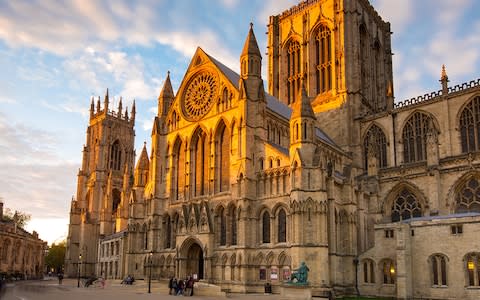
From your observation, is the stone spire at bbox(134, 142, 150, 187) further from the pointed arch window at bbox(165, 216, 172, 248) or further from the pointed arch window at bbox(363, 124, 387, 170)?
the pointed arch window at bbox(363, 124, 387, 170)

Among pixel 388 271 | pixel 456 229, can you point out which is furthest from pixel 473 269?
pixel 388 271

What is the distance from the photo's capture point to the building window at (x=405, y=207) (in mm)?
48675

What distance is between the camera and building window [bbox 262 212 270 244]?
42906mm

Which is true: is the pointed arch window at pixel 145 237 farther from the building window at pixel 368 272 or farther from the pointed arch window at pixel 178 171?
the building window at pixel 368 272

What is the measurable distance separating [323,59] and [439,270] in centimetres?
3895

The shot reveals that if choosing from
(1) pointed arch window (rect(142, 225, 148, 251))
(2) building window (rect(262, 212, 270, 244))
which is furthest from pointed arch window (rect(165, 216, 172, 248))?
(2) building window (rect(262, 212, 270, 244))

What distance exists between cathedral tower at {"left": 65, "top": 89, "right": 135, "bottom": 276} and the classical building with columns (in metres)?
24.9

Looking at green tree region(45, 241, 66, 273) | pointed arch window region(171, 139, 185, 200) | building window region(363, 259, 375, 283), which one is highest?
pointed arch window region(171, 139, 185, 200)

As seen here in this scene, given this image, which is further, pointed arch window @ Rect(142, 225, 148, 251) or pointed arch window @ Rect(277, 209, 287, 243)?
pointed arch window @ Rect(142, 225, 148, 251)

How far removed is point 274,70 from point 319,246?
40800 millimetres

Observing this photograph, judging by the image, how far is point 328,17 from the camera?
69.0 m

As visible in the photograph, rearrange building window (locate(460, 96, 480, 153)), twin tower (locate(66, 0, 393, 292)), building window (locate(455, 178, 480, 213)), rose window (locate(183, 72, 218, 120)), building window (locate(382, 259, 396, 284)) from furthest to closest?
rose window (locate(183, 72, 218, 120)), building window (locate(460, 96, 480, 153)), building window (locate(455, 178, 480, 213)), building window (locate(382, 259, 396, 284)), twin tower (locate(66, 0, 393, 292))

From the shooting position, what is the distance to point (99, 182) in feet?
309

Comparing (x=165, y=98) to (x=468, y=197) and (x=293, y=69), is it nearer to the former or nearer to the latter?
(x=293, y=69)
